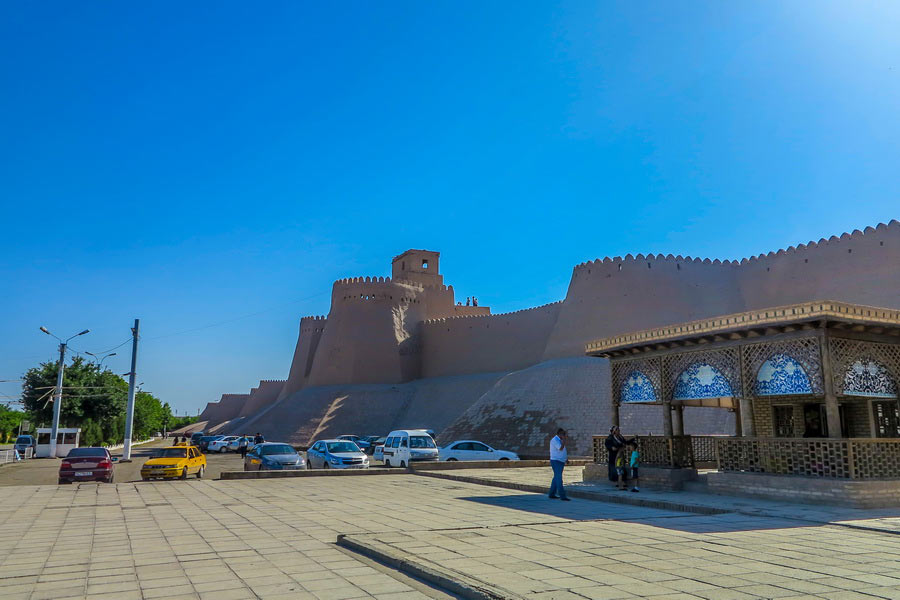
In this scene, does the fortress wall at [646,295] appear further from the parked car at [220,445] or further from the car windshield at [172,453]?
the car windshield at [172,453]

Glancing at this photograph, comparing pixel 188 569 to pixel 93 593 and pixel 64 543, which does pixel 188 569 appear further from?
pixel 64 543

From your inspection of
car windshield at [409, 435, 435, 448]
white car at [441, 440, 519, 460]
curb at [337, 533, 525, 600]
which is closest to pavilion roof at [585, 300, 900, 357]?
curb at [337, 533, 525, 600]

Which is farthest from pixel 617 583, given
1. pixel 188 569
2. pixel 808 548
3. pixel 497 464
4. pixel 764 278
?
pixel 764 278

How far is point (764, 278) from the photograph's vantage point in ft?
110

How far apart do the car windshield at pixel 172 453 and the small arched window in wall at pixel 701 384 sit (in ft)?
45.3

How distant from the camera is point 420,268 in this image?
5903 centimetres

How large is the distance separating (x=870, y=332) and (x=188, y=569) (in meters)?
12.5

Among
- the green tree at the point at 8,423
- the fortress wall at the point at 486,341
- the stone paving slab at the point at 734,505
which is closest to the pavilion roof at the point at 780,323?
the stone paving slab at the point at 734,505

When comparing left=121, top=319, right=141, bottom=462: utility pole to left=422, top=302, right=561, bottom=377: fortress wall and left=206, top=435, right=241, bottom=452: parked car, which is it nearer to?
left=206, top=435, right=241, bottom=452: parked car

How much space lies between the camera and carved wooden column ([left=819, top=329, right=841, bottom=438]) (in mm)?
12281

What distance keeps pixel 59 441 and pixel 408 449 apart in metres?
27.7

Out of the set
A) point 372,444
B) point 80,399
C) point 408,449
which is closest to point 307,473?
point 408,449

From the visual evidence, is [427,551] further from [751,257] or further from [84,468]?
[751,257]

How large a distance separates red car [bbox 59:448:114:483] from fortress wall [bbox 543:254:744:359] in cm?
2423
